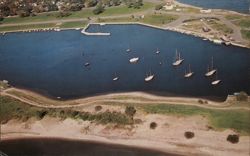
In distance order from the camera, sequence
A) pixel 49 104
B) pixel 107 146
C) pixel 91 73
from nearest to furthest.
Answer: pixel 107 146 < pixel 49 104 < pixel 91 73

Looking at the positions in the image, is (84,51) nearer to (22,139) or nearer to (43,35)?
(43,35)

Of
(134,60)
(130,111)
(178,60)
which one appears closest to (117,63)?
(134,60)

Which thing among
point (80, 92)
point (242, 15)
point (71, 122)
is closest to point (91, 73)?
point (80, 92)

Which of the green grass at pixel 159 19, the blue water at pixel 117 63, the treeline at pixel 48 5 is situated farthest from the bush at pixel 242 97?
the treeline at pixel 48 5

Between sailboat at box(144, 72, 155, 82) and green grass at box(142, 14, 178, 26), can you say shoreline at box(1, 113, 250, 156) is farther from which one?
green grass at box(142, 14, 178, 26)

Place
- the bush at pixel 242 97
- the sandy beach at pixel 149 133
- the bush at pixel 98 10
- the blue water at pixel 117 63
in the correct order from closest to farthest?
1. the sandy beach at pixel 149 133
2. the bush at pixel 242 97
3. the blue water at pixel 117 63
4. the bush at pixel 98 10

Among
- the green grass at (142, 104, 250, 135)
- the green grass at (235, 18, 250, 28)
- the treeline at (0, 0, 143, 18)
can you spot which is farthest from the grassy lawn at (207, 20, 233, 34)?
the green grass at (142, 104, 250, 135)

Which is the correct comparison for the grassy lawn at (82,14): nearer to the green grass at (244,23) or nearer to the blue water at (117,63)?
the blue water at (117,63)
